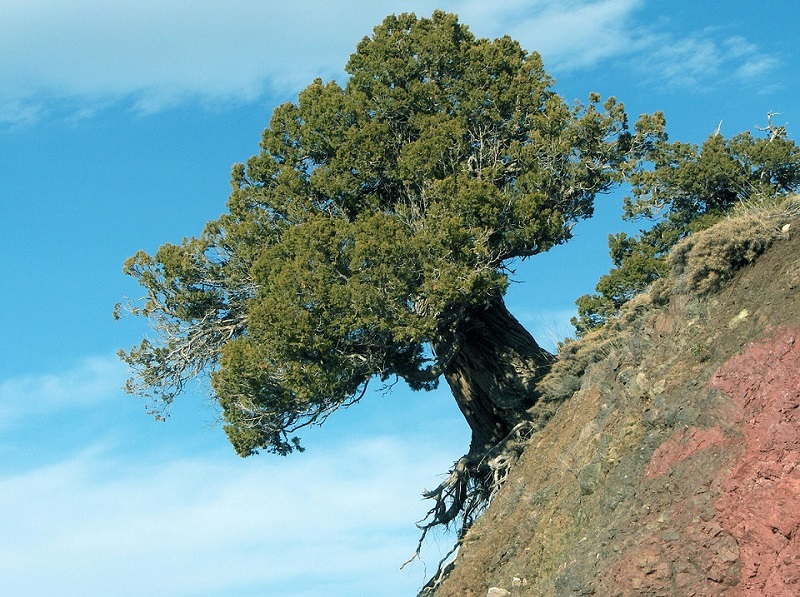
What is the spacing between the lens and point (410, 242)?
20875 millimetres

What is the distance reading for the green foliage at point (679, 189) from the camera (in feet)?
78.4

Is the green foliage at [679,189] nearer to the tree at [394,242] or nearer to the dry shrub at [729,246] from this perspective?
the tree at [394,242]

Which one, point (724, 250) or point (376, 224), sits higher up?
point (376, 224)

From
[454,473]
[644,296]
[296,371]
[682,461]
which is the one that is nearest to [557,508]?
[682,461]

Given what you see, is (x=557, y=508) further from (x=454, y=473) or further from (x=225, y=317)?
(x=225, y=317)

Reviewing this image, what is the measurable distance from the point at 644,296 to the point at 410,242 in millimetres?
4662

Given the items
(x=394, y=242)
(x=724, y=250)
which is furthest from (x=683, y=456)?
(x=394, y=242)

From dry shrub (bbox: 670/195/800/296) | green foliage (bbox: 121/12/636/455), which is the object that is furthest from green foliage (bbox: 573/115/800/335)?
dry shrub (bbox: 670/195/800/296)

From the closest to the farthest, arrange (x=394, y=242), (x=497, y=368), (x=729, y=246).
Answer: (x=729, y=246) < (x=394, y=242) < (x=497, y=368)

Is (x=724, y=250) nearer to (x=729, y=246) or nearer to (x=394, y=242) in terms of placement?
(x=729, y=246)

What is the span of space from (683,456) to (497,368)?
1068 cm

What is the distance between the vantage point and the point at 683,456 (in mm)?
13953

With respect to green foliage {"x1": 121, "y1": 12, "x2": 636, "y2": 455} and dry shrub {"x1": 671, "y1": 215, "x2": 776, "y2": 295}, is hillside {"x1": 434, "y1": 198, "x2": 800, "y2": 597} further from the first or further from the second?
green foliage {"x1": 121, "y1": 12, "x2": 636, "y2": 455}

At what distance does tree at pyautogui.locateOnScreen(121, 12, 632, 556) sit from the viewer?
2066cm
